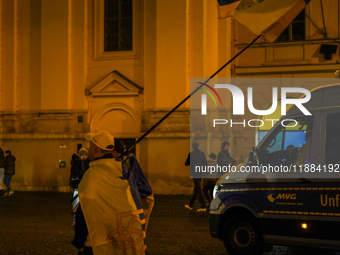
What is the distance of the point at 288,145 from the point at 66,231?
16.2 feet

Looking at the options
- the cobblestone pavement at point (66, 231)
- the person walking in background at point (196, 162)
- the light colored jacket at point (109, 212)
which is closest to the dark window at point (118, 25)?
the cobblestone pavement at point (66, 231)

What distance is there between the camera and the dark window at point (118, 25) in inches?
733

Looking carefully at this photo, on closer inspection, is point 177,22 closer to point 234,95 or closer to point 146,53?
point 146,53

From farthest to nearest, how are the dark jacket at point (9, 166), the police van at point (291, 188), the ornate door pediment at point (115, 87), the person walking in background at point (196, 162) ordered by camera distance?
the ornate door pediment at point (115, 87), the dark jacket at point (9, 166), the person walking in background at point (196, 162), the police van at point (291, 188)

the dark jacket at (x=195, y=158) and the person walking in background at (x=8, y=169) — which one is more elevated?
the dark jacket at (x=195, y=158)

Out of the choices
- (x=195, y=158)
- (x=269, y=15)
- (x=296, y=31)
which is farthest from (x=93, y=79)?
(x=269, y=15)

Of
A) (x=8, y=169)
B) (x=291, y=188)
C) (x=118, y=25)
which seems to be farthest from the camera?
(x=118, y=25)

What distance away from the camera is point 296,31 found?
680 inches

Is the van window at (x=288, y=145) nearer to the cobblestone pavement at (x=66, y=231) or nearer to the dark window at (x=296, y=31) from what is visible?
the cobblestone pavement at (x=66, y=231)

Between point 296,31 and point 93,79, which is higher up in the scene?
point 296,31

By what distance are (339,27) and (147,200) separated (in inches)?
574

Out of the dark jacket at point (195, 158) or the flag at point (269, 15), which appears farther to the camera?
the dark jacket at point (195, 158)

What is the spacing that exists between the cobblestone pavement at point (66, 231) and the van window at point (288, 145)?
170 centimetres

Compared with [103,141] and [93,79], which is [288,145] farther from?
[93,79]
